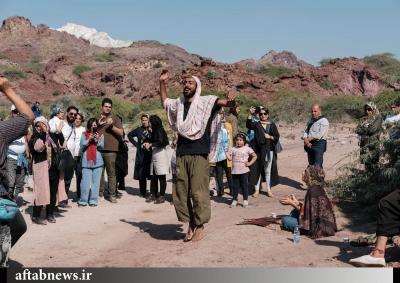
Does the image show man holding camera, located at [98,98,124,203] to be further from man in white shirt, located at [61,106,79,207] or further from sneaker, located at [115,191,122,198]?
man in white shirt, located at [61,106,79,207]

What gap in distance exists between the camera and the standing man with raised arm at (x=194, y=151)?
6.92m

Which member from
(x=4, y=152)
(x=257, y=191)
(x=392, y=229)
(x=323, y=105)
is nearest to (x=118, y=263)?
(x=4, y=152)

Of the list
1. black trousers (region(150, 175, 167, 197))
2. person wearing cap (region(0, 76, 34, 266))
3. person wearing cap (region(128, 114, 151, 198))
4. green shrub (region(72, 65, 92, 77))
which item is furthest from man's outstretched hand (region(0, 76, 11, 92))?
green shrub (region(72, 65, 92, 77))

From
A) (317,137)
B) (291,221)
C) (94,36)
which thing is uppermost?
(94,36)

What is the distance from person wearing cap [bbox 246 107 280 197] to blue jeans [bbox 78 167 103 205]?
280 cm

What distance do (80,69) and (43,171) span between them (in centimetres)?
4716

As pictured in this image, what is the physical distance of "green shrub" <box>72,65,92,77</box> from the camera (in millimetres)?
53562

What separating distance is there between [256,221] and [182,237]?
41.9 inches

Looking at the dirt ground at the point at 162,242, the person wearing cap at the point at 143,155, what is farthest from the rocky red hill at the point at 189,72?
the dirt ground at the point at 162,242

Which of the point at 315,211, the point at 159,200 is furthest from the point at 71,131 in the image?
the point at 315,211

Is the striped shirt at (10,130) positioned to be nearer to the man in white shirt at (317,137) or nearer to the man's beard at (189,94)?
the man's beard at (189,94)

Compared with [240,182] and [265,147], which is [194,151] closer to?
[240,182]

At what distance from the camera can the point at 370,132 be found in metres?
9.33

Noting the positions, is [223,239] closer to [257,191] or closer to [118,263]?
[118,263]
